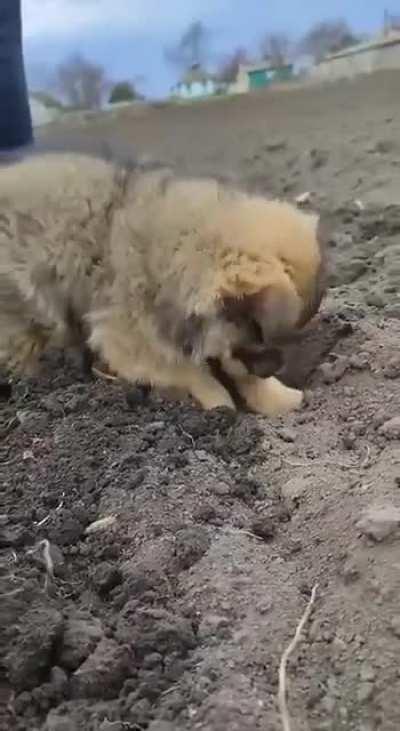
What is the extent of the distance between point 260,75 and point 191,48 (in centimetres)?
54

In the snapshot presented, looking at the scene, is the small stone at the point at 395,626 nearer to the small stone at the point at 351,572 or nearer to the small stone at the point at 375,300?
the small stone at the point at 351,572

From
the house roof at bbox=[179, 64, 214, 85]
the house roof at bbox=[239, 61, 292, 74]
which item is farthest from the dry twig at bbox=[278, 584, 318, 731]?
the house roof at bbox=[239, 61, 292, 74]

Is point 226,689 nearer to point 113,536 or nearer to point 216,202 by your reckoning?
point 113,536

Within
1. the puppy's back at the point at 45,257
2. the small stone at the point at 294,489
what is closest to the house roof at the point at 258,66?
the puppy's back at the point at 45,257

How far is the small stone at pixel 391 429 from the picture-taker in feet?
8.40

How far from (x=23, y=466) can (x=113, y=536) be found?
457 mm

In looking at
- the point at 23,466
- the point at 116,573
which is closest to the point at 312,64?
the point at 23,466

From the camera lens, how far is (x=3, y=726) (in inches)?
65.2

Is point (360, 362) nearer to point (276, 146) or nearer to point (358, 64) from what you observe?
point (276, 146)

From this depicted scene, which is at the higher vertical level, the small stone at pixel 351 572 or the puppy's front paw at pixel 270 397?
the small stone at pixel 351 572

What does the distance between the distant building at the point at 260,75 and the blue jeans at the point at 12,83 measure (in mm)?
2725

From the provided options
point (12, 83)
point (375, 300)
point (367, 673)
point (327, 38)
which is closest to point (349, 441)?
point (367, 673)

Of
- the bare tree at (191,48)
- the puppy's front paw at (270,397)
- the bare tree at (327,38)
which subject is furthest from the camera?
the bare tree at (327,38)

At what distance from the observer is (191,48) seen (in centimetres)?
690
